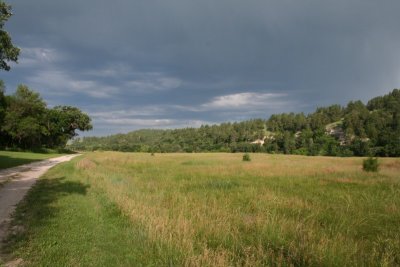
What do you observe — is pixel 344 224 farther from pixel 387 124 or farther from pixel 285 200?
pixel 387 124

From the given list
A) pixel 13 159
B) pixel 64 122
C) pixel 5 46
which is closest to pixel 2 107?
pixel 64 122

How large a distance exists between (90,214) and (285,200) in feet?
25.0

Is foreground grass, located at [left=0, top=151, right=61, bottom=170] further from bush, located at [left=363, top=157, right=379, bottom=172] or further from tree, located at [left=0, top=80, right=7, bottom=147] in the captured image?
bush, located at [left=363, top=157, right=379, bottom=172]

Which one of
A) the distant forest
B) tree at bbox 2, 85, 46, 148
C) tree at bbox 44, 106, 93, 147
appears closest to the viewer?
tree at bbox 2, 85, 46, 148

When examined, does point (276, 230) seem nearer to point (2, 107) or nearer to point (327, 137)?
point (2, 107)

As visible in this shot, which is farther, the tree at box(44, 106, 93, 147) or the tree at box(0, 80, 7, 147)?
Result: the tree at box(44, 106, 93, 147)

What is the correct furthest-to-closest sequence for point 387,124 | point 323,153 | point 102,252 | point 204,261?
point 387,124
point 323,153
point 102,252
point 204,261

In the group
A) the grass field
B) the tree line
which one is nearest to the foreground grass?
the grass field

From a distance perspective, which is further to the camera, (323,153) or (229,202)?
(323,153)

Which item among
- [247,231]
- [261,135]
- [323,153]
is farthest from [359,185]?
[261,135]

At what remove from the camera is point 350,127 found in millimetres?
136750

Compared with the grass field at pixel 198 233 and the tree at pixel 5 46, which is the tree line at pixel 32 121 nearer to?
the tree at pixel 5 46

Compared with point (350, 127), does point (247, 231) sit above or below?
below

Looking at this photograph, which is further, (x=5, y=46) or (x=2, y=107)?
(x=2, y=107)
